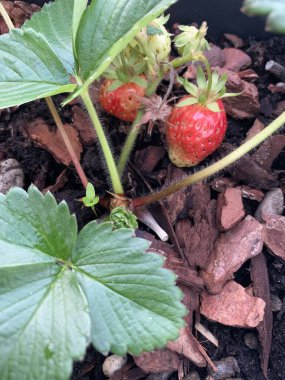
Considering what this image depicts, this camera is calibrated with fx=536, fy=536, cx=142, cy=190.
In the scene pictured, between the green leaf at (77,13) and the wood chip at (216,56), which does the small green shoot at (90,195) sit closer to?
the green leaf at (77,13)

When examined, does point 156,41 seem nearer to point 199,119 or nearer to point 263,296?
point 199,119

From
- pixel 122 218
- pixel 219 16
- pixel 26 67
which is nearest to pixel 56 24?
pixel 26 67

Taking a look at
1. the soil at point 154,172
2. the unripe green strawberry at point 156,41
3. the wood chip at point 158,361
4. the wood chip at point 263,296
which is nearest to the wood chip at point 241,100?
the soil at point 154,172

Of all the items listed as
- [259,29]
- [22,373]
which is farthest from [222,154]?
[22,373]

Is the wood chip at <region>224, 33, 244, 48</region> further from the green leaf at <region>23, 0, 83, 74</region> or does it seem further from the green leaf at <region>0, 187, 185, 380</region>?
the green leaf at <region>0, 187, 185, 380</region>

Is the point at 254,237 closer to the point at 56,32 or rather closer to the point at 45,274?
the point at 45,274
